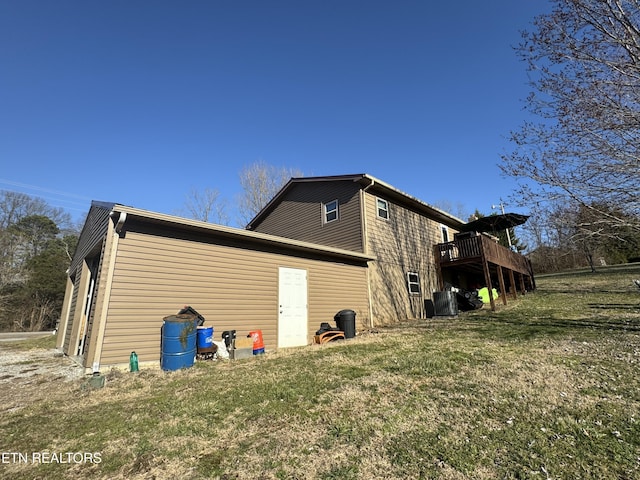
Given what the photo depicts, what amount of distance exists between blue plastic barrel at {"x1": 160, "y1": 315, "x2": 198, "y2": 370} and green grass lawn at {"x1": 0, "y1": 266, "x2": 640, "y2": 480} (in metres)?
0.36

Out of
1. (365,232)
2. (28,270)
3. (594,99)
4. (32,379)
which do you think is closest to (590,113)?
(594,99)

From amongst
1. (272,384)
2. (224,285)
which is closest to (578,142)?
(272,384)

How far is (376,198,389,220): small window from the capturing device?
1299 centimetres

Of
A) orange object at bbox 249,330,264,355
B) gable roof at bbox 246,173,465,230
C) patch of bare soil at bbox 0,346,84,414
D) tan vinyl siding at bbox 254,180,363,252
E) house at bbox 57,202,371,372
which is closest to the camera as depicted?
patch of bare soil at bbox 0,346,84,414

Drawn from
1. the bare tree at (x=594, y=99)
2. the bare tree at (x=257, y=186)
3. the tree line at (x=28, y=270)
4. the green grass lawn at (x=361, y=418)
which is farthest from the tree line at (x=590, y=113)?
the tree line at (x=28, y=270)

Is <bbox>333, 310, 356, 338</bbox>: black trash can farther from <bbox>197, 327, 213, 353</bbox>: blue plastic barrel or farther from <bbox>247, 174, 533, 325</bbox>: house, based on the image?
<bbox>197, 327, 213, 353</bbox>: blue plastic barrel

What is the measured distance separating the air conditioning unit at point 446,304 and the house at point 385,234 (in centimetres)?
Result: 117

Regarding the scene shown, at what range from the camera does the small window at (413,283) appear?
540 inches

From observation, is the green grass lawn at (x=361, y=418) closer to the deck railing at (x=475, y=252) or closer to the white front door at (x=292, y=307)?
the white front door at (x=292, y=307)

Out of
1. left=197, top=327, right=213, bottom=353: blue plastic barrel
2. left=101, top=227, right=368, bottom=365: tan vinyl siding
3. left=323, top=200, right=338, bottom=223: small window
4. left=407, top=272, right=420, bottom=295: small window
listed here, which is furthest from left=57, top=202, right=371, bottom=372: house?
left=407, top=272, right=420, bottom=295: small window

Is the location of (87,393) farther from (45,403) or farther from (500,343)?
(500,343)

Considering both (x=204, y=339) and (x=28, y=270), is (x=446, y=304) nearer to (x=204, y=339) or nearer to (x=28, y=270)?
(x=204, y=339)

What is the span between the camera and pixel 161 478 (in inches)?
97.7

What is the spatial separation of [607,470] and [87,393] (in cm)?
634
